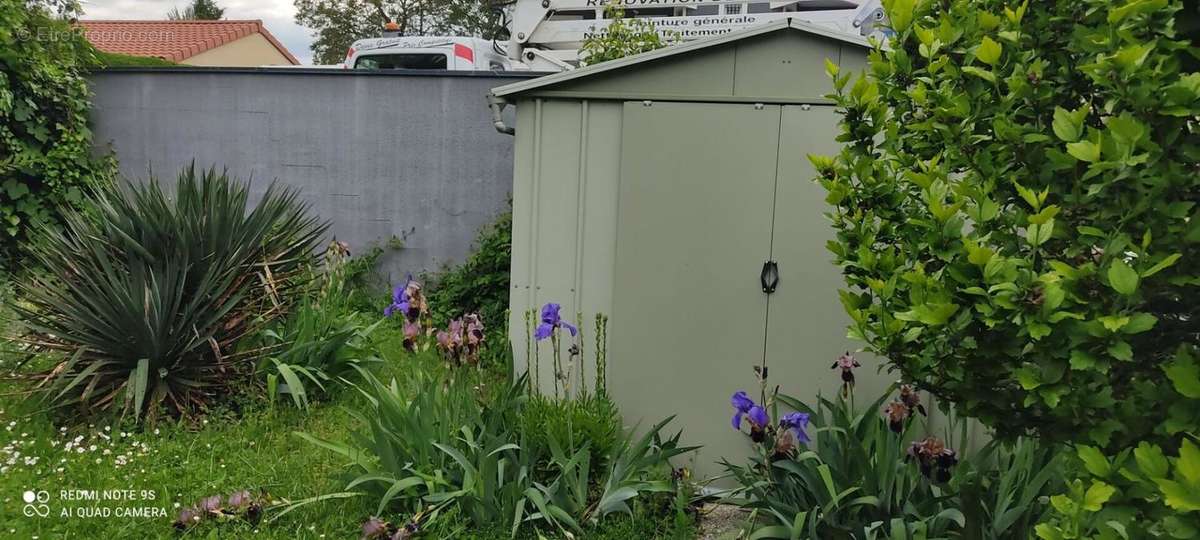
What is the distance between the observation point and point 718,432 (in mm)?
3867

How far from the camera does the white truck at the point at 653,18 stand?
7980mm

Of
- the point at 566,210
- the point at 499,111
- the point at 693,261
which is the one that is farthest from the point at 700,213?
the point at 499,111

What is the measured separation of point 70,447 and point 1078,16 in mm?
4530

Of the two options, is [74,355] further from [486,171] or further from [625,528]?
[486,171]

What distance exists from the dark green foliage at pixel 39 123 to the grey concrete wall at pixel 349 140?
39cm

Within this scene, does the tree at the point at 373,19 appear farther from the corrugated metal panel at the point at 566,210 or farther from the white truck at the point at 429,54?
the corrugated metal panel at the point at 566,210

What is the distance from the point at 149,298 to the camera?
4074 mm

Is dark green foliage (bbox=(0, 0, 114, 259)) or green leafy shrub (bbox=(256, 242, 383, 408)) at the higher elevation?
dark green foliage (bbox=(0, 0, 114, 259))

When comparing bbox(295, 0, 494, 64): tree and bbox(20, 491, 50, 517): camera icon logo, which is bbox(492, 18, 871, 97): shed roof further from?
bbox(295, 0, 494, 64): tree

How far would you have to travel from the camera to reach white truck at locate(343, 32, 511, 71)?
34.5ft

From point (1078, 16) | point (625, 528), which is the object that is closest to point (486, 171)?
point (625, 528)

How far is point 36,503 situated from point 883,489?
361 cm

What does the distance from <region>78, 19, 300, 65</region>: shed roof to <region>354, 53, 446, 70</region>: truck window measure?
9.06 metres

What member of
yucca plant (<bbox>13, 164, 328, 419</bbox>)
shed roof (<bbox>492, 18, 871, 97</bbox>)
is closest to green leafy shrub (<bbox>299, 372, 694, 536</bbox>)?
yucca plant (<bbox>13, 164, 328, 419</bbox>)
